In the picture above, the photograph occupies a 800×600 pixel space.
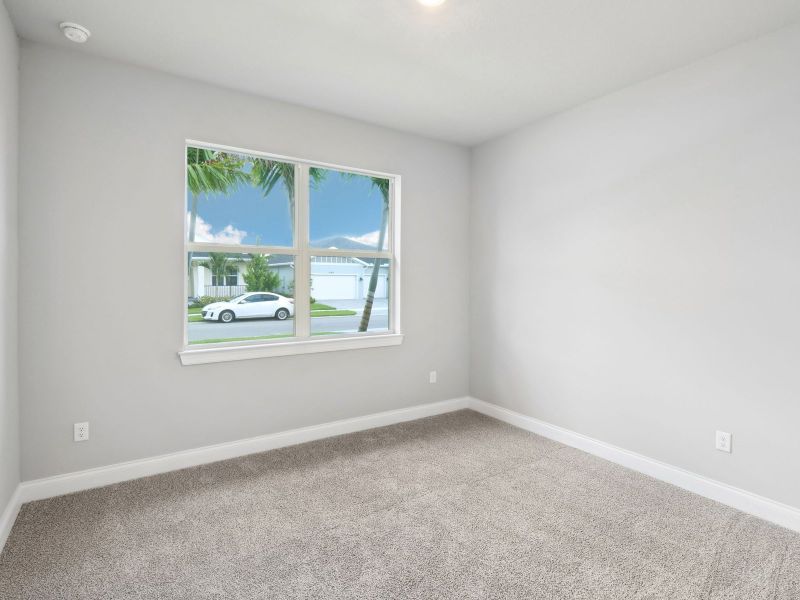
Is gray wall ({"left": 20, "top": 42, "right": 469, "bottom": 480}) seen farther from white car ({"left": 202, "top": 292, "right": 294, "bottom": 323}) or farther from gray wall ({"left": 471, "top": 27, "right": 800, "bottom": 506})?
gray wall ({"left": 471, "top": 27, "right": 800, "bottom": 506})

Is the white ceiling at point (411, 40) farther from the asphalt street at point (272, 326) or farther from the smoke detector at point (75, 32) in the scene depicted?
the asphalt street at point (272, 326)

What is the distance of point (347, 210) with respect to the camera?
3723 mm

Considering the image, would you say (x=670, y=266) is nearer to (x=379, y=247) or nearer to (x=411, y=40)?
(x=411, y=40)

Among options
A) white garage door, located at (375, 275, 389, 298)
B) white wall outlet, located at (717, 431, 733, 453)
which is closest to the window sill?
white garage door, located at (375, 275, 389, 298)

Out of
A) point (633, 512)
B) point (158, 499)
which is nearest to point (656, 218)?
point (633, 512)

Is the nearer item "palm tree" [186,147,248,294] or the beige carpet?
the beige carpet

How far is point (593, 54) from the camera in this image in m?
2.55

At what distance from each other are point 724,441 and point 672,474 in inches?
15.2

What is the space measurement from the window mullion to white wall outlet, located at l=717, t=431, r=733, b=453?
2742 millimetres

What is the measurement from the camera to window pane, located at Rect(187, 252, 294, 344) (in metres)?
3.04

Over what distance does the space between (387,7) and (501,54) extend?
0.76m

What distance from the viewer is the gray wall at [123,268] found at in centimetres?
248

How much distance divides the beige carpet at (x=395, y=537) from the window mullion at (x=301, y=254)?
1012 mm

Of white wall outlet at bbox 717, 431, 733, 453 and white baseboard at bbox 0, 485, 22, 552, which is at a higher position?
white wall outlet at bbox 717, 431, 733, 453
